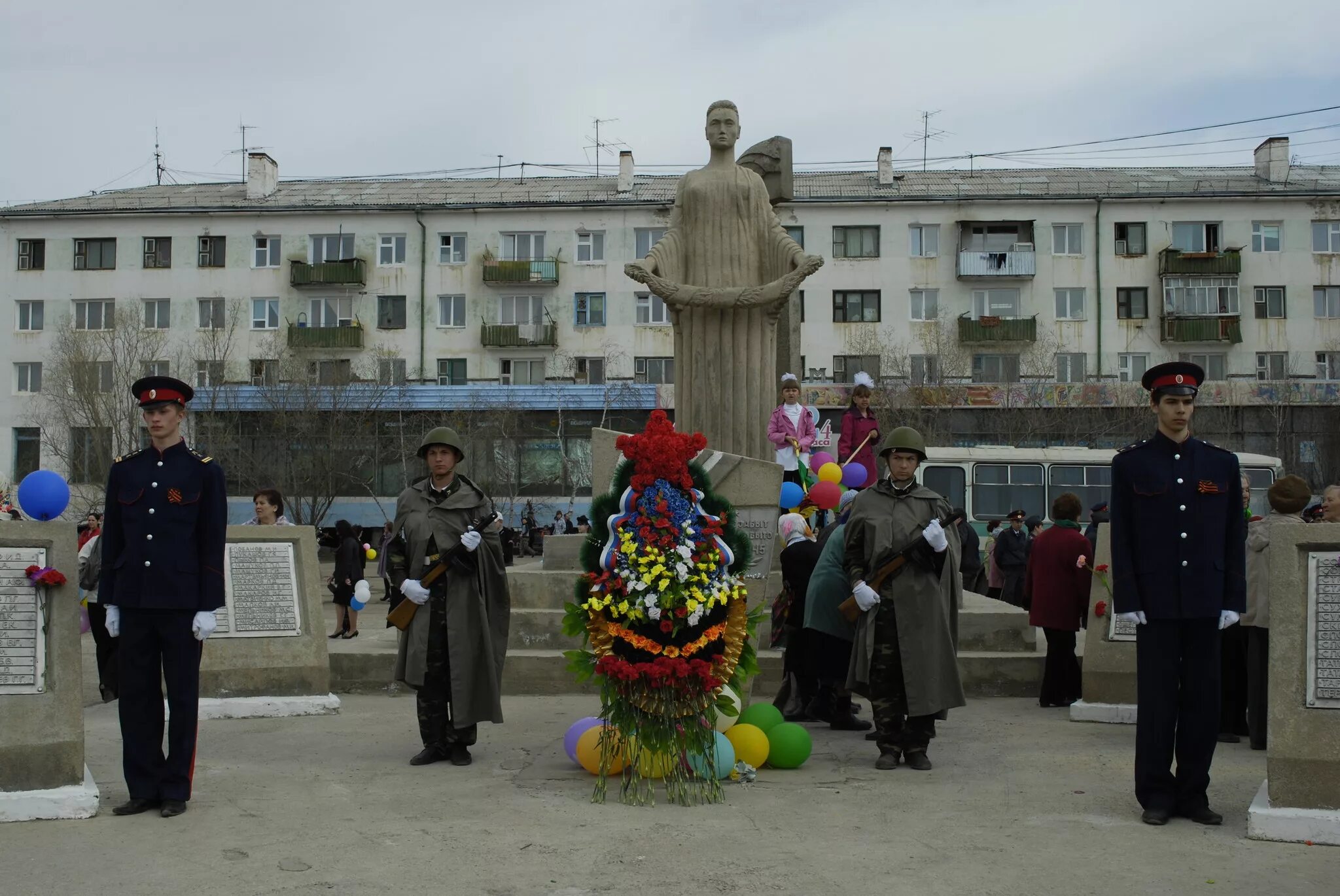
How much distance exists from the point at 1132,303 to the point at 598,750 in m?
45.8

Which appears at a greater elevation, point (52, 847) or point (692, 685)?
point (692, 685)

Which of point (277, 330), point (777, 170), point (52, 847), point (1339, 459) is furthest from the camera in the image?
point (277, 330)

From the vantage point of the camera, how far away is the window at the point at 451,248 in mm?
51250

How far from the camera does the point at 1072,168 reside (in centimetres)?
5516

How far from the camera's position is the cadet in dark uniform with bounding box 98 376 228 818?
6656 millimetres

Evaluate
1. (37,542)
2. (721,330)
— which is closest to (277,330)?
(721,330)

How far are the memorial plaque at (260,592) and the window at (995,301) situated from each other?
41.6 metres

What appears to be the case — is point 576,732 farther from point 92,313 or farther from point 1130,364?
point 92,313

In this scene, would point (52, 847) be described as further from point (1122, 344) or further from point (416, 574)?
point (1122, 344)

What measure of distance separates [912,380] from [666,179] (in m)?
14.9

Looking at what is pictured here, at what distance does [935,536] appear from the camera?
768 centimetres

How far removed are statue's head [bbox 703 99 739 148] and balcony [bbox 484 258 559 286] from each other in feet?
130

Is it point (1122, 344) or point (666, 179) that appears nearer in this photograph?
point (1122, 344)

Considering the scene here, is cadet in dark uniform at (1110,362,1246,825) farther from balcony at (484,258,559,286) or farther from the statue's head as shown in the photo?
balcony at (484,258,559,286)
